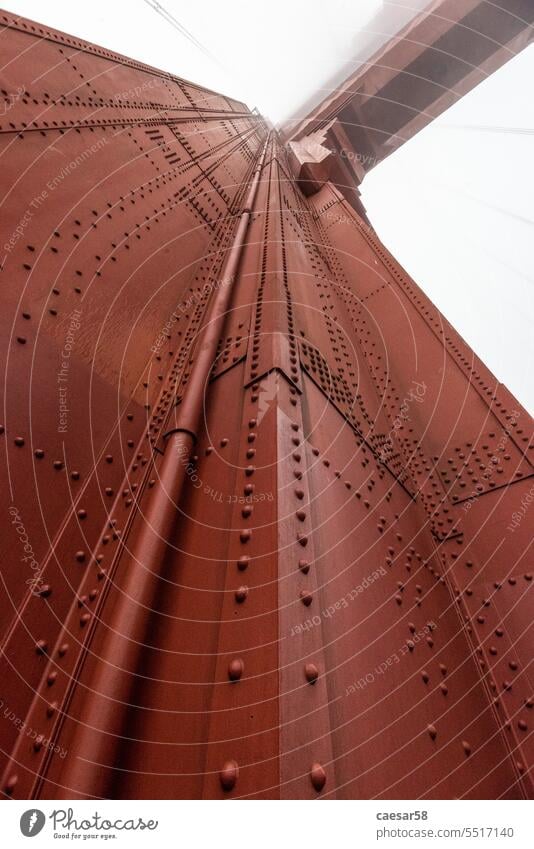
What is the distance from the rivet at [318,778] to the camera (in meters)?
1.00

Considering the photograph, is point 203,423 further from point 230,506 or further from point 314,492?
point 314,492

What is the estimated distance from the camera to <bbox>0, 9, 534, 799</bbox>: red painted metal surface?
48.8 inches

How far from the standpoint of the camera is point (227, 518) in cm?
169

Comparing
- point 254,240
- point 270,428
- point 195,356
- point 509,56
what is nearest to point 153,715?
point 270,428

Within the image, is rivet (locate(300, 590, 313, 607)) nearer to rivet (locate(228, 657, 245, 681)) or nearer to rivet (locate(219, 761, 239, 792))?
rivet (locate(228, 657, 245, 681))

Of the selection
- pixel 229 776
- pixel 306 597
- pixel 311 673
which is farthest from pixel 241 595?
pixel 229 776

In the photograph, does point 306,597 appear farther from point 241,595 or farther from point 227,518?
point 227,518

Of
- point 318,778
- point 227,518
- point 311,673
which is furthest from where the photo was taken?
point 227,518

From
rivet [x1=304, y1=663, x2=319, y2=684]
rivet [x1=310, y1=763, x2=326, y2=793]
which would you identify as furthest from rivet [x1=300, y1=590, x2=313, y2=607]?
rivet [x1=310, y1=763, x2=326, y2=793]

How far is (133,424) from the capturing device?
8.04ft

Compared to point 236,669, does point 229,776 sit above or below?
below

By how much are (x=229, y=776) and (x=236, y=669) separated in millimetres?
236

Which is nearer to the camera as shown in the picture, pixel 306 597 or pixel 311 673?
pixel 311 673
